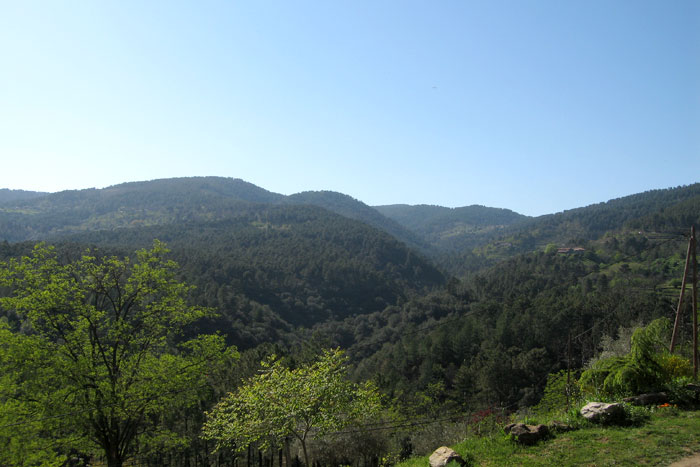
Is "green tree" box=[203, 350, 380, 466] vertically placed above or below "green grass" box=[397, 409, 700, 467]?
below

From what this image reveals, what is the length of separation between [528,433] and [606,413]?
7.18ft

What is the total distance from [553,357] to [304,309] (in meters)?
89.2

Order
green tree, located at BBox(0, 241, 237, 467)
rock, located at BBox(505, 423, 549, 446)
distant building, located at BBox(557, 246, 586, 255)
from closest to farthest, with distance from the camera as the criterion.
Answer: rock, located at BBox(505, 423, 549, 446), green tree, located at BBox(0, 241, 237, 467), distant building, located at BBox(557, 246, 586, 255)

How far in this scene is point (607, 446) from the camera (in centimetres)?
912

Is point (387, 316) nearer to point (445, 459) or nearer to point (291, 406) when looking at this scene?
point (291, 406)

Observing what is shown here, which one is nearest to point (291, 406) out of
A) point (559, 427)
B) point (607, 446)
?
point (559, 427)

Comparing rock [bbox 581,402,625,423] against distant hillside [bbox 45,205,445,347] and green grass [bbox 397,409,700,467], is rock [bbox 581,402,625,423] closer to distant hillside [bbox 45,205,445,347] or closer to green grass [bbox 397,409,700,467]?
green grass [bbox 397,409,700,467]

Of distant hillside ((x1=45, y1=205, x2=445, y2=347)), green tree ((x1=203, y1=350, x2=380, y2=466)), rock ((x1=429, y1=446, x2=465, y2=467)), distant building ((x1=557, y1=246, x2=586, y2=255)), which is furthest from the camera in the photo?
distant building ((x1=557, y1=246, x2=586, y2=255))

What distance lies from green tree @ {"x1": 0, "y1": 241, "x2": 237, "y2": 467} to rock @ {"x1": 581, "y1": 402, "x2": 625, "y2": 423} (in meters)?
11.8

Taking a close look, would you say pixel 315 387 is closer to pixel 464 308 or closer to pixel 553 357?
pixel 553 357

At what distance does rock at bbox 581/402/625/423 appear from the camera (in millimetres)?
10344

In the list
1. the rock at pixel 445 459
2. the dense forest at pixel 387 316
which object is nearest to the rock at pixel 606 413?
the rock at pixel 445 459

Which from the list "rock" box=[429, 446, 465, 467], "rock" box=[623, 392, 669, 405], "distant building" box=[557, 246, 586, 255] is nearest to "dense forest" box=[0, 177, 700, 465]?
"distant building" box=[557, 246, 586, 255]

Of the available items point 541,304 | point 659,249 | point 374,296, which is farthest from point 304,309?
point 659,249
